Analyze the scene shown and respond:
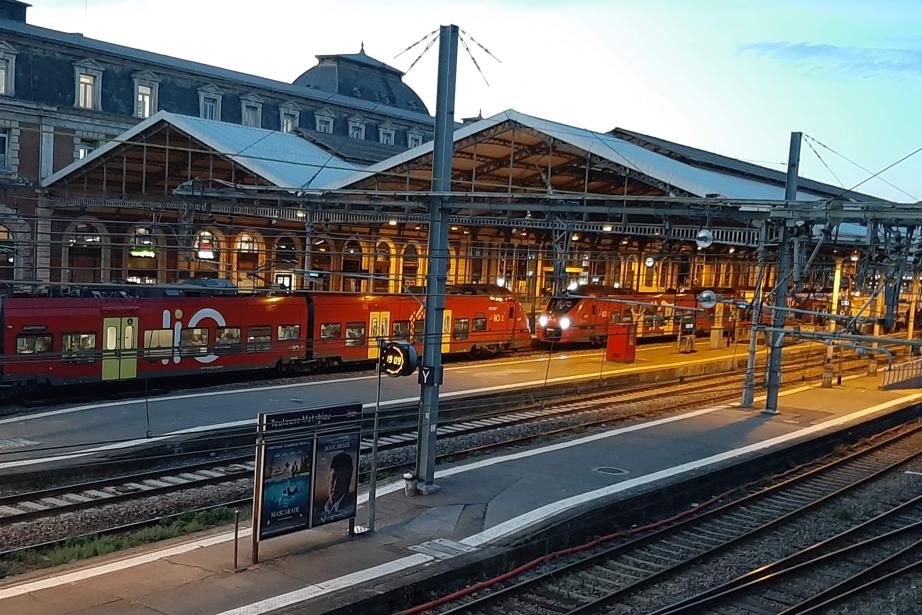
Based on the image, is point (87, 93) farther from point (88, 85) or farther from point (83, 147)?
point (83, 147)

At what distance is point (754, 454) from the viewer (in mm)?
16672

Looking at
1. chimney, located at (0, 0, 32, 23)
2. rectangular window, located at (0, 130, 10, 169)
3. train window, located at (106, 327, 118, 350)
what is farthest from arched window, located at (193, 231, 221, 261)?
chimney, located at (0, 0, 32, 23)

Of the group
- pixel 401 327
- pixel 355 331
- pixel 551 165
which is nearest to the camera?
pixel 355 331

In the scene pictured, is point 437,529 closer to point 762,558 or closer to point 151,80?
point 762,558

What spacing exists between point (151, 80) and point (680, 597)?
3748cm

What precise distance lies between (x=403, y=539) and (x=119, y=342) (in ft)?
40.6

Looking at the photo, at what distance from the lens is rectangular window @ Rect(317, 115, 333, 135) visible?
154 ft

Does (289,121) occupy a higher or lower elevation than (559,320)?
higher

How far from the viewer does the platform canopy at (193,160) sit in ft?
92.4

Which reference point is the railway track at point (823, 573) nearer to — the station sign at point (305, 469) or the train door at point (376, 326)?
the station sign at point (305, 469)

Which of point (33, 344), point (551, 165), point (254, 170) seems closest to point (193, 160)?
point (254, 170)

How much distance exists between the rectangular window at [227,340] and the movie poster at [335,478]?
12.6 metres

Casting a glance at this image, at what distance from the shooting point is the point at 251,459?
624 inches

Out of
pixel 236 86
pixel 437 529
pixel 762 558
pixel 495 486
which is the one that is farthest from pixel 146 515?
pixel 236 86
